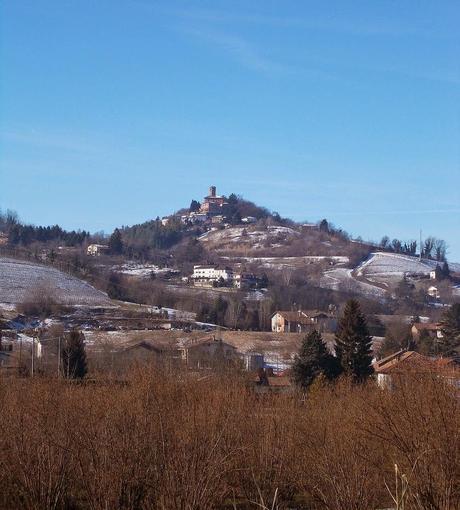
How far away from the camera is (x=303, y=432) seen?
14547mm

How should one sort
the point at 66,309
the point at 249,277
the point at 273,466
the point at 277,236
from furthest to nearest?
the point at 277,236 → the point at 249,277 → the point at 66,309 → the point at 273,466

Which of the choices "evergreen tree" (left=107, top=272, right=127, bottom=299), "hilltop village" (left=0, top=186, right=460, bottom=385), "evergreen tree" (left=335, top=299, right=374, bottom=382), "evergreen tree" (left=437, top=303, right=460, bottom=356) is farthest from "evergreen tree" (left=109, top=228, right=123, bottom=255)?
"evergreen tree" (left=335, top=299, right=374, bottom=382)

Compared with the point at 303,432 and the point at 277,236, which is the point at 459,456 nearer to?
the point at 303,432

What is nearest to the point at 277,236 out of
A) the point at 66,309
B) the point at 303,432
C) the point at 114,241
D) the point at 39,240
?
the point at 114,241

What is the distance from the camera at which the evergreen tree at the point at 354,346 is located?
34031 millimetres

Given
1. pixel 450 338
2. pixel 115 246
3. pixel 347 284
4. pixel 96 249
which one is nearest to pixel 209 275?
pixel 115 246

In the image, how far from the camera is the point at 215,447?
1002 cm

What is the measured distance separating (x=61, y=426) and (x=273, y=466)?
322 cm

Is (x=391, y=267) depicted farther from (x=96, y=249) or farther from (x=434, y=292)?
(x=96, y=249)

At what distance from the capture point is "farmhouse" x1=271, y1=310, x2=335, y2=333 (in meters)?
69.9

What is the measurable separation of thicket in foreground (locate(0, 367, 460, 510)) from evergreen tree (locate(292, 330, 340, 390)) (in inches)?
606

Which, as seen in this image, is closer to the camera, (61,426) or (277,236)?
(61,426)

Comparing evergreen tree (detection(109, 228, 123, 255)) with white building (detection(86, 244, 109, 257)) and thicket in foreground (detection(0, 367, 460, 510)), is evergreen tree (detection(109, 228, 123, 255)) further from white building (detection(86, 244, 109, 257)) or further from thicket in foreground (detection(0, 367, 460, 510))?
thicket in foreground (detection(0, 367, 460, 510))

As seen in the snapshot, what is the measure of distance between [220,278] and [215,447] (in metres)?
102
